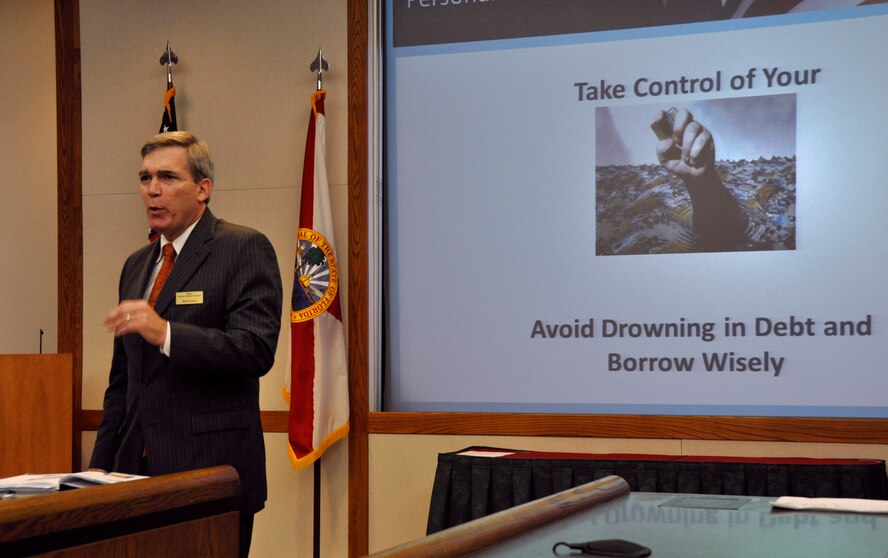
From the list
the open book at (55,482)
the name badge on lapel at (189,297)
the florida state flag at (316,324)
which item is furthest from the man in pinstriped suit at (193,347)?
the florida state flag at (316,324)

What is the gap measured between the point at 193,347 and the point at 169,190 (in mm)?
511

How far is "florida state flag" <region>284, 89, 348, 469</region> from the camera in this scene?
444 centimetres

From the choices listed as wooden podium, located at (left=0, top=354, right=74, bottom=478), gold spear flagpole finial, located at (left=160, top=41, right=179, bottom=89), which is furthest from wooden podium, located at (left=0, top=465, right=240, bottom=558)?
gold spear flagpole finial, located at (left=160, top=41, right=179, bottom=89)

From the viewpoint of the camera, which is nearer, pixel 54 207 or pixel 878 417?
pixel 878 417

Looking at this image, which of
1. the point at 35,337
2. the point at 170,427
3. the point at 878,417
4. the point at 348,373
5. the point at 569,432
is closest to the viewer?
the point at 170,427

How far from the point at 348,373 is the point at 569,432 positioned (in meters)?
1.05

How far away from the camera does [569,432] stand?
14.3 ft

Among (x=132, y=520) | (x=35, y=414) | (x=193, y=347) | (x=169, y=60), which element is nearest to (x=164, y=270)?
(x=193, y=347)

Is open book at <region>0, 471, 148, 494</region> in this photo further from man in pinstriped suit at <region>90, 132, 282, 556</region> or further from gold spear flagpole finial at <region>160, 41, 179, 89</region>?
gold spear flagpole finial at <region>160, 41, 179, 89</region>

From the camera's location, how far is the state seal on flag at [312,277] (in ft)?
14.8

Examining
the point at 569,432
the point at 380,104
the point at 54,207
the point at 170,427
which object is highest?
the point at 380,104

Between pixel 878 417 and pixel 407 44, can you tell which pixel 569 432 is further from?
pixel 407 44

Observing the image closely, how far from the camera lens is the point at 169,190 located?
280cm

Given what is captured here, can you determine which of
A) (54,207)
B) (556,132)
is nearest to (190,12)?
(54,207)
